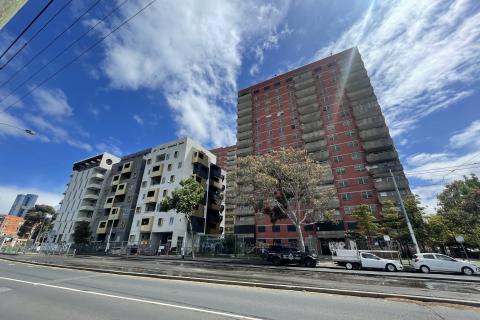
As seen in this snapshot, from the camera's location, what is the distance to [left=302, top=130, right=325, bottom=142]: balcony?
53.9 metres

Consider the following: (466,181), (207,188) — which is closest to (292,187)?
(207,188)

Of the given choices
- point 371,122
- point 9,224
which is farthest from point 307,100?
point 9,224

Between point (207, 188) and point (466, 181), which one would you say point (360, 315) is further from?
point (466, 181)

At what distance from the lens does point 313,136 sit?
5456 cm

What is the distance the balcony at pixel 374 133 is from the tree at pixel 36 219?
97.8 m

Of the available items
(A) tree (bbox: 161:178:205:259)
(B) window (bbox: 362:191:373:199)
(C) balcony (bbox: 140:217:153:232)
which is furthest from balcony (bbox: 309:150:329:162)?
(C) balcony (bbox: 140:217:153:232)

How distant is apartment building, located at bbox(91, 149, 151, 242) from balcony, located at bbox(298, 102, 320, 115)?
42.4 m

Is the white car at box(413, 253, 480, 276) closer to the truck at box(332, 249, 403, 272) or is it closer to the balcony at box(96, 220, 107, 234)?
the truck at box(332, 249, 403, 272)

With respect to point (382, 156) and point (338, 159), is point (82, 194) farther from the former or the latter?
point (382, 156)

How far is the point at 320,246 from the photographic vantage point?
146 ft

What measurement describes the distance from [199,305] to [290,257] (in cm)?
1794

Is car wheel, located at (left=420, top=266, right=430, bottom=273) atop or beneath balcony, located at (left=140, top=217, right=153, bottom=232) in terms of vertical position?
beneath

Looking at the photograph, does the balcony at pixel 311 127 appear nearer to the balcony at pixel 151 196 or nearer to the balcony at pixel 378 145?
the balcony at pixel 378 145

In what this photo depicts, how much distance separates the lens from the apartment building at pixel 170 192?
43.6 meters
